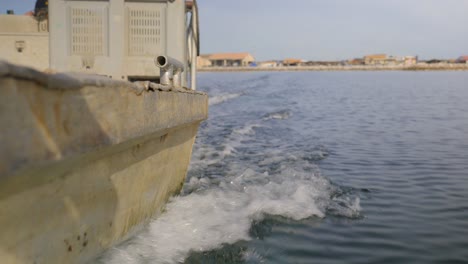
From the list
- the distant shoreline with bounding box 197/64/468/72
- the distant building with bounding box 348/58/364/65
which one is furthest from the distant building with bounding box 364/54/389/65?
the distant shoreline with bounding box 197/64/468/72

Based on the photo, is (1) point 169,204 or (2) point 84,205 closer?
(2) point 84,205

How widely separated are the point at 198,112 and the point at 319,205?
1754 millimetres

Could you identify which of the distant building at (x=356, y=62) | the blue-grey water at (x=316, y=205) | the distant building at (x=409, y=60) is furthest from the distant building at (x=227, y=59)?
the blue-grey water at (x=316, y=205)

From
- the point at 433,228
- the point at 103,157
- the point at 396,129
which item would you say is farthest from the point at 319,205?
the point at 396,129

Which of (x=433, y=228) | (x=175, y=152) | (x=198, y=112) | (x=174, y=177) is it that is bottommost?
(x=433, y=228)

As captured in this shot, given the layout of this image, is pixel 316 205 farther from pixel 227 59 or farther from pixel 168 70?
pixel 227 59

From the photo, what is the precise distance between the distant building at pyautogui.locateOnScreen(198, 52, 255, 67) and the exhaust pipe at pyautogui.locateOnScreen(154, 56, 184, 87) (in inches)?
5195

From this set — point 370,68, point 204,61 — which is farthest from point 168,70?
point 204,61

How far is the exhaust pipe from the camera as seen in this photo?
155 inches

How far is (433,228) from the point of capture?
195 inches

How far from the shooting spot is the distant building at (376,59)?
485 ft

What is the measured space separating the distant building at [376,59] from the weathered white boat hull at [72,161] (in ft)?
498

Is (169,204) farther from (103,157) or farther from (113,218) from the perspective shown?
(103,157)

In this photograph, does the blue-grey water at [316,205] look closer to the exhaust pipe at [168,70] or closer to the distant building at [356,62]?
the exhaust pipe at [168,70]
